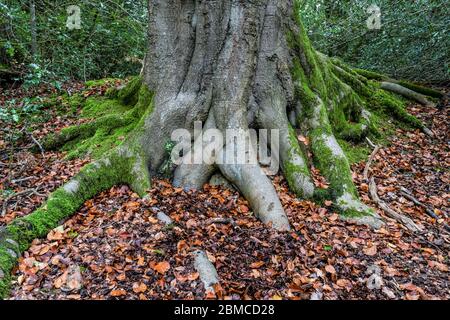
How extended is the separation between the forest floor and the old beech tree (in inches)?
9.4

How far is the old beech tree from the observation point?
4.67 m

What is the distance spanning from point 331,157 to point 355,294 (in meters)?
2.27

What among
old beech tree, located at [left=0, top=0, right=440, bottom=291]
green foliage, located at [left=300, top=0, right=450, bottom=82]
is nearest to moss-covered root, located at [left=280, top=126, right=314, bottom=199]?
old beech tree, located at [left=0, top=0, right=440, bottom=291]

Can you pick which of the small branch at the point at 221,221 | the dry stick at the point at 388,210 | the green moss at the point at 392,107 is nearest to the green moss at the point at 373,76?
the green moss at the point at 392,107

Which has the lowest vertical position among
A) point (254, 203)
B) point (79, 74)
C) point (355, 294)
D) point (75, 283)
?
point (355, 294)

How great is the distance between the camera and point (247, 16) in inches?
191

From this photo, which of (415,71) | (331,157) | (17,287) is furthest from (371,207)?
(415,71)

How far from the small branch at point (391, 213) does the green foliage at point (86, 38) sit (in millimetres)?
7346

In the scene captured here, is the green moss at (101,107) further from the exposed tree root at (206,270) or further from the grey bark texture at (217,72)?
the exposed tree root at (206,270)

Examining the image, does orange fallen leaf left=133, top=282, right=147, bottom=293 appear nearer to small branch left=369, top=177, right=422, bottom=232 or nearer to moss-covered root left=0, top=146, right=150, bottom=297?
moss-covered root left=0, top=146, right=150, bottom=297

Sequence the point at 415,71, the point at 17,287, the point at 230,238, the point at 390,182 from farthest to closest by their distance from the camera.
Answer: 1. the point at 415,71
2. the point at 390,182
3. the point at 230,238
4. the point at 17,287

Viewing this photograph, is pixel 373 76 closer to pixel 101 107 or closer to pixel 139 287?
pixel 101 107

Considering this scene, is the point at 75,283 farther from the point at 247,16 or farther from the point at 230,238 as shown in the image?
the point at 247,16

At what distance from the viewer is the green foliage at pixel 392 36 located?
9352 millimetres
